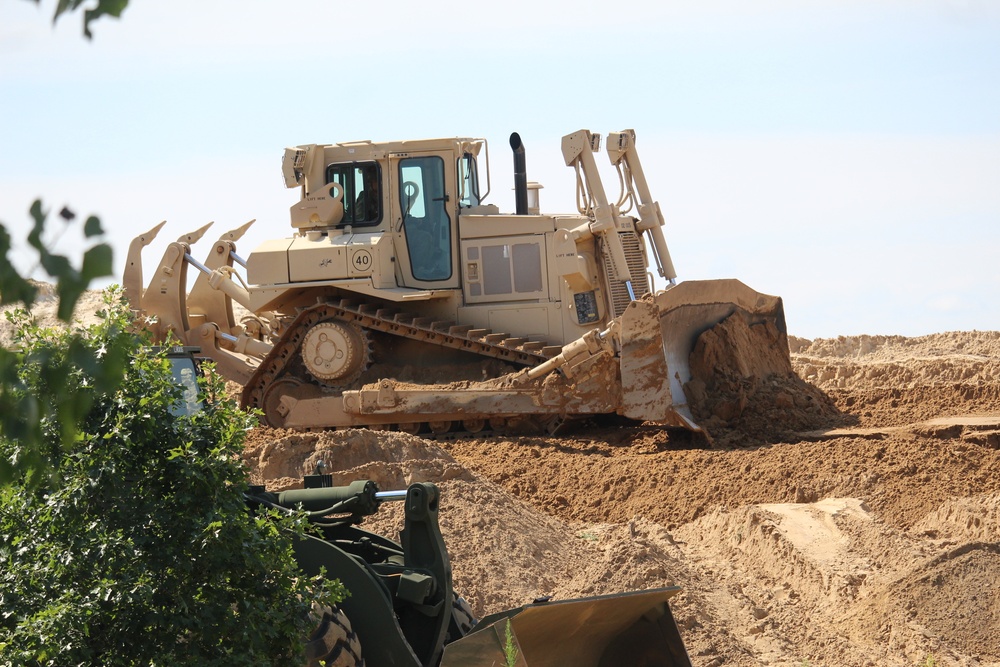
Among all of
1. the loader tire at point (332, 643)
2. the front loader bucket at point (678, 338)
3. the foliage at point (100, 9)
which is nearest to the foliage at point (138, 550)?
the loader tire at point (332, 643)

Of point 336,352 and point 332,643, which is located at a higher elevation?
point 336,352

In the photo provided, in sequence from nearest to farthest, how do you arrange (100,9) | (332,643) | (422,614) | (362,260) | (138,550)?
(100,9), (138,550), (332,643), (422,614), (362,260)

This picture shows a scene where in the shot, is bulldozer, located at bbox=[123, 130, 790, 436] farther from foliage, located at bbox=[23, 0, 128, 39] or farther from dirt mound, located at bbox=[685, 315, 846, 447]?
foliage, located at bbox=[23, 0, 128, 39]

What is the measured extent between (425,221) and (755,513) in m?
6.37

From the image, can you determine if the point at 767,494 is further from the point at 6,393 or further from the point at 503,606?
the point at 6,393

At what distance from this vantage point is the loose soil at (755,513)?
794 cm

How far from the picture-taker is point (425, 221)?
15.1 metres

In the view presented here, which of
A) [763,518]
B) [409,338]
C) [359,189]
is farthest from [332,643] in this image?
[359,189]

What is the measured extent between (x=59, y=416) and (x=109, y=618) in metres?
2.74

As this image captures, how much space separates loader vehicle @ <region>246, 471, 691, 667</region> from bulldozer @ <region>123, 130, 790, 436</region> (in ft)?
28.2

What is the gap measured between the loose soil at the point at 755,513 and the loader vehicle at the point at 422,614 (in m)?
2.03

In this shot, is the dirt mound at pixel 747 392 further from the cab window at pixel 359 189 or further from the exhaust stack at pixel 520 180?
the cab window at pixel 359 189

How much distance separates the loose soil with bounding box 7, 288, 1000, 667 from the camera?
7.94m

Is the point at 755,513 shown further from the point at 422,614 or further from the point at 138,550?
the point at 138,550
